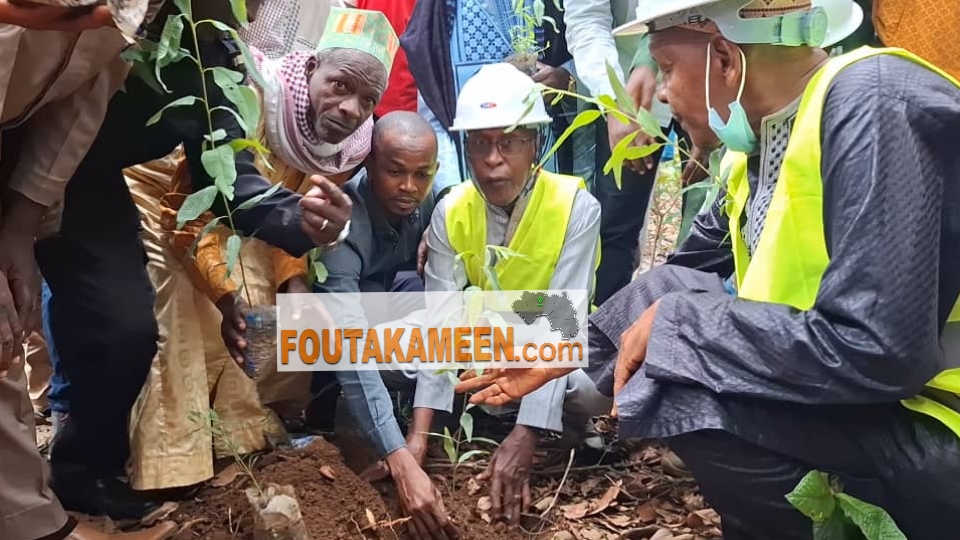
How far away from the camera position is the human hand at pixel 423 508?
2195mm

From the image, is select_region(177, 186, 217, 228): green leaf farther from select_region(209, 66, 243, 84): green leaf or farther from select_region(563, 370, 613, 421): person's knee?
select_region(563, 370, 613, 421): person's knee

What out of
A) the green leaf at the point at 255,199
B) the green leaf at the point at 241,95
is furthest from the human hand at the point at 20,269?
the green leaf at the point at 241,95

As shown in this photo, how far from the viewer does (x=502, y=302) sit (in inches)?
98.3

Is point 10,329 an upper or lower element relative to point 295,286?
upper

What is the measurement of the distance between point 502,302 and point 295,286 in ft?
2.01

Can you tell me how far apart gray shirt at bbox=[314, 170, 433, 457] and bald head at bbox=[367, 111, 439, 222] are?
6 centimetres

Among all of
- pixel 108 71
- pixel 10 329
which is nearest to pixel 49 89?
pixel 108 71

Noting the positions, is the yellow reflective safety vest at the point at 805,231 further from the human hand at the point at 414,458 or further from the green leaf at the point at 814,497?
the human hand at the point at 414,458

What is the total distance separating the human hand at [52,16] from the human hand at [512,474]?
1470mm

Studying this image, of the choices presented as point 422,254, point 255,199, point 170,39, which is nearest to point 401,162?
point 422,254

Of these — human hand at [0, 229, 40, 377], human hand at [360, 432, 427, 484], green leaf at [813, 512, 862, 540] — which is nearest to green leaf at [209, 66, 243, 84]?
human hand at [0, 229, 40, 377]

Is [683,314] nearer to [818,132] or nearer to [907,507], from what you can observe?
[818,132]

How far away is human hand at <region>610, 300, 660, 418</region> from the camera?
170 cm

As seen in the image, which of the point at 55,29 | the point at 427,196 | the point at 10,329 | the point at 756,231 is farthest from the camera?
the point at 427,196
